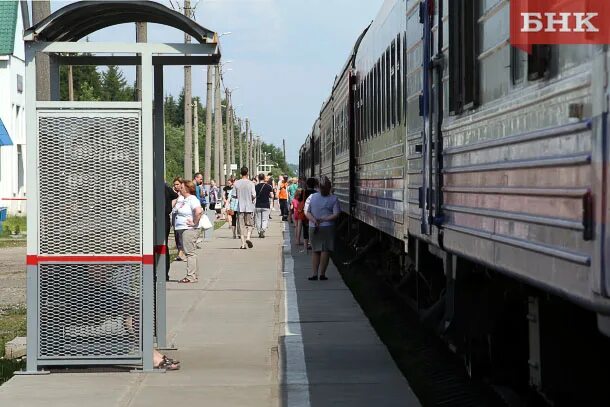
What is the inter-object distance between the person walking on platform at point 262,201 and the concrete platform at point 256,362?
40.7 feet

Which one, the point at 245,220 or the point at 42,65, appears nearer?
the point at 42,65

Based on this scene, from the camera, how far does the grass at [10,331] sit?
1139 cm

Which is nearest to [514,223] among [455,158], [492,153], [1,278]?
[492,153]

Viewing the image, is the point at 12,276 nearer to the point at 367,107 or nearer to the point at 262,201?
the point at 367,107

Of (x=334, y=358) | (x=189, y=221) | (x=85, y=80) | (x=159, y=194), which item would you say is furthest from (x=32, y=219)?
(x=85, y=80)

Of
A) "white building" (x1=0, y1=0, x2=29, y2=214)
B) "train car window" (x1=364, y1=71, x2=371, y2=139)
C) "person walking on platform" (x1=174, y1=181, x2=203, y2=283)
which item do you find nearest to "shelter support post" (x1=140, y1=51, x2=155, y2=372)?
"train car window" (x1=364, y1=71, x2=371, y2=139)

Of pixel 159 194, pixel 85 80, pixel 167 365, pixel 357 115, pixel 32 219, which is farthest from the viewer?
pixel 85 80

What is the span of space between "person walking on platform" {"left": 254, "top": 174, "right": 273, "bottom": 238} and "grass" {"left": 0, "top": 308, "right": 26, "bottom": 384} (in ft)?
48.9

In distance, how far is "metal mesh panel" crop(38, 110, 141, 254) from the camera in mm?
10297

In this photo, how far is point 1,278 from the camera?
22484 millimetres

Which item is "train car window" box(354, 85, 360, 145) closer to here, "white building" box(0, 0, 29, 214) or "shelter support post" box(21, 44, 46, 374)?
"shelter support post" box(21, 44, 46, 374)

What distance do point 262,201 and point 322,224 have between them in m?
12.4

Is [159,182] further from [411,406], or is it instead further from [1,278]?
[1,278]

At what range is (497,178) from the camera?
666 cm
